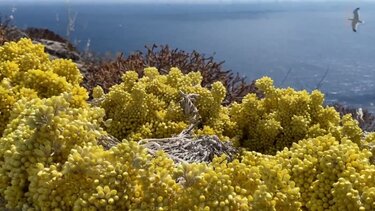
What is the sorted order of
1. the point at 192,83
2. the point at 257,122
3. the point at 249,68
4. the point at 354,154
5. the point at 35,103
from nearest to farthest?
1. the point at 354,154
2. the point at 35,103
3. the point at 257,122
4. the point at 192,83
5. the point at 249,68

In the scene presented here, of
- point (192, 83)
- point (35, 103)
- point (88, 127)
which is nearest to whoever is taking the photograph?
point (88, 127)

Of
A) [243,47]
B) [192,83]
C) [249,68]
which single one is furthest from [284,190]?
[243,47]

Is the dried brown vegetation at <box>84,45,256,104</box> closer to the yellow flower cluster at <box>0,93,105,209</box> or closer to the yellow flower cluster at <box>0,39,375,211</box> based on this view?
the yellow flower cluster at <box>0,39,375,211</box>

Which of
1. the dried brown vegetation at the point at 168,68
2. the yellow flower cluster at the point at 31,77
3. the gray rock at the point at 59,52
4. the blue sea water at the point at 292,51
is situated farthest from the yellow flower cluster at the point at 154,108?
the blue sea water at the point at 292,51

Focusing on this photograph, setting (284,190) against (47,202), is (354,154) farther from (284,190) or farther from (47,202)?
(47,202)

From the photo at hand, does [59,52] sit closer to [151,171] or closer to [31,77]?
[31,77]

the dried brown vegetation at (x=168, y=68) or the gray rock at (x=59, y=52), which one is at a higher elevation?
the dried brown vegetation at (x=168, y=68)

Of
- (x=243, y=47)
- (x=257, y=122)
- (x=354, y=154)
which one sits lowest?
(x=243, y=47)

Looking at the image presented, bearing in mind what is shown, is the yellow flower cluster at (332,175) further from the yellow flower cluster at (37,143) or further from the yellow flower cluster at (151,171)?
the yellow flower cluster at (37,143)
